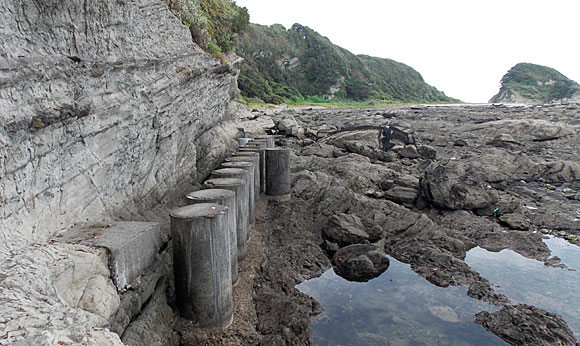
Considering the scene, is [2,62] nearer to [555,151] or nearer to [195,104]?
[195,104]

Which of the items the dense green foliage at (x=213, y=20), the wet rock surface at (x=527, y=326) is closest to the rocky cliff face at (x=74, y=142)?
the dense green foliage at (x=213, y=20)

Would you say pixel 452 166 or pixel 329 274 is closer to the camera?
pixel 329 274

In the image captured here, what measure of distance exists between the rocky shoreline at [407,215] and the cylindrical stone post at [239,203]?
55 cm

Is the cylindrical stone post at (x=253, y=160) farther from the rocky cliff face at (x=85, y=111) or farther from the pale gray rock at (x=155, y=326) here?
the pale gray rock at (x=155, y=326)

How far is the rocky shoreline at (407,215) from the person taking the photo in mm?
5910

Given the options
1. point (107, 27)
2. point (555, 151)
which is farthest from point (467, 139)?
point (107, 27)

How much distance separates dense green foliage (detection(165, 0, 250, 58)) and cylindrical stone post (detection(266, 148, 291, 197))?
3493 mm

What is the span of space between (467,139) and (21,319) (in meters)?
19.9

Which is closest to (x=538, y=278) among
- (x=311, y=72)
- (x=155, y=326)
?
(x=155, y=326)

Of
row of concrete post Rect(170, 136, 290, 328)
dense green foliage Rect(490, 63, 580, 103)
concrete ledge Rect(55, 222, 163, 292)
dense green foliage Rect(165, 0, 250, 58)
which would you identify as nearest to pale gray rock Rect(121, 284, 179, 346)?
row of concrete post Rect(170, 136, 290, 328)

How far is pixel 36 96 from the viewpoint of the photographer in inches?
145

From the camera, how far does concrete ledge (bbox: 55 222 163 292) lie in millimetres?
3832

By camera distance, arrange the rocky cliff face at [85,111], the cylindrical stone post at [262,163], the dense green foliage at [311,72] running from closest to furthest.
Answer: the rocky cliff face at [85,111], the cylindrical stone post at [262,163], the dense green foliage at [311,72]

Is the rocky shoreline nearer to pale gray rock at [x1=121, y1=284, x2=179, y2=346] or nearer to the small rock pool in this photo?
the small rock pool
